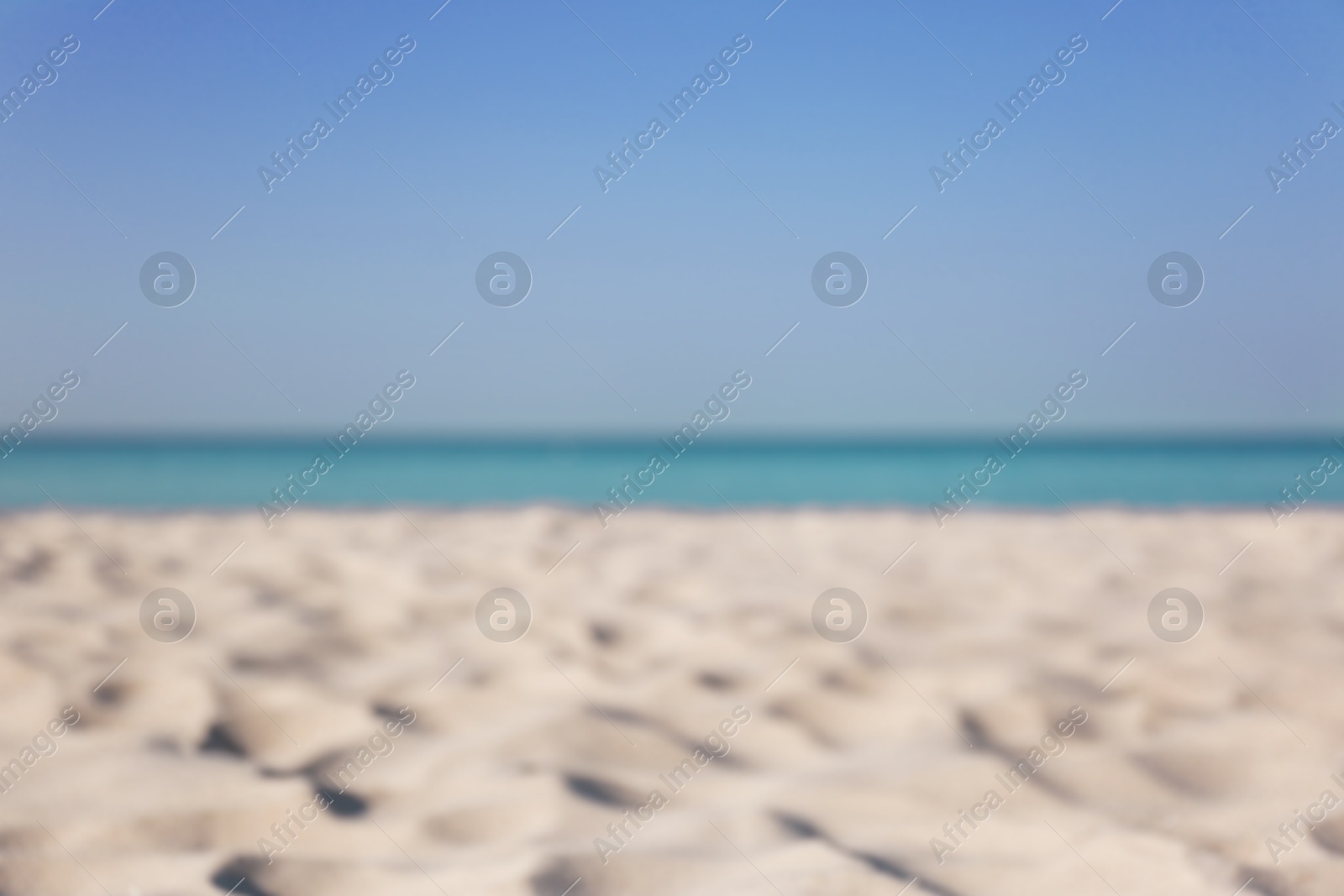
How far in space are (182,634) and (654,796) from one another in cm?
129

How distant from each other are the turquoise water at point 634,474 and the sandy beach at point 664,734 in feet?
9.16

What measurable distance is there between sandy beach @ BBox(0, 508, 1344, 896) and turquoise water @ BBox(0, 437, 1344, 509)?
110 inches

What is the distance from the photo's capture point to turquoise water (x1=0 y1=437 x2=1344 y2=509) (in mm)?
12273

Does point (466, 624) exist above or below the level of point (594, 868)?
above

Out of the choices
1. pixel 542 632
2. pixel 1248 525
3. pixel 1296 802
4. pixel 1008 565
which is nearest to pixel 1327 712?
pixel 1296 802

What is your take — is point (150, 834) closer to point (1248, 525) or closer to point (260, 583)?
point (260, 583)

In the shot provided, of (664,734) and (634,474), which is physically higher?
(634,474)

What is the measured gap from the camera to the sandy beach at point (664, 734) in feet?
4.12

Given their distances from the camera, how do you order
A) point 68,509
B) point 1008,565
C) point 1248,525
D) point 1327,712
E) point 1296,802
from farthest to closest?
point 68,509 → point 1248,525 → point 1008,565 → point 1327,712 → point 1296,802

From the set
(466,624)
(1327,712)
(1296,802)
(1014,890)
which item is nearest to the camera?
(1014,890)

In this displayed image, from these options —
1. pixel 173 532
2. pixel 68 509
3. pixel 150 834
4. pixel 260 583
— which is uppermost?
pixel 68 509

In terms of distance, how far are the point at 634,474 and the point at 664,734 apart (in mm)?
14882

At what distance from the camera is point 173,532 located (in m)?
3.57

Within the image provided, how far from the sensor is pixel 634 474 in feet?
54.2
